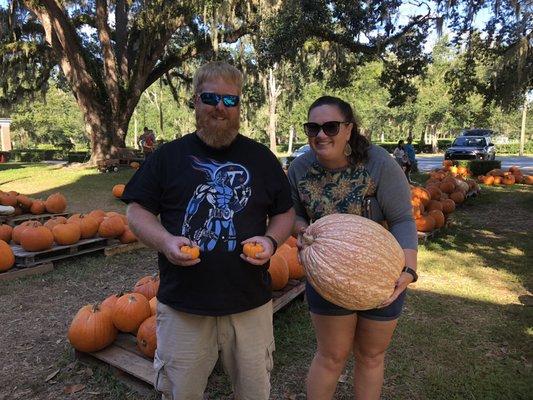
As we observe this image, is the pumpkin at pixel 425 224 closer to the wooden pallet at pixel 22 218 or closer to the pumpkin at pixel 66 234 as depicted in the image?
the pumpkin at pixel 66 234

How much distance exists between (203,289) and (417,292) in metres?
4.02

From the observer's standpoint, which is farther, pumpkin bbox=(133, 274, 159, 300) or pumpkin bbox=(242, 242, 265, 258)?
pumpkin bbox=(133, 274, 159, 300)

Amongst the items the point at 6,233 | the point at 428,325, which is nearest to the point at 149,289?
the point at 428,325

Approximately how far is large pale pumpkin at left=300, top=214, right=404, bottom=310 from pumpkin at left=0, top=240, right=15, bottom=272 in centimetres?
500

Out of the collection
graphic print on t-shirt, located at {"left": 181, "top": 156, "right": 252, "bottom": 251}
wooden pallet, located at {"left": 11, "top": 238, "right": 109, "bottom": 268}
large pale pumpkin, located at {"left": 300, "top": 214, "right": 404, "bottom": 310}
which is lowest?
wooden pallet, located at {"left": 11, "top": 238, "right": 109, "bottom": 268}

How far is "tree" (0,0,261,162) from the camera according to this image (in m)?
16.5

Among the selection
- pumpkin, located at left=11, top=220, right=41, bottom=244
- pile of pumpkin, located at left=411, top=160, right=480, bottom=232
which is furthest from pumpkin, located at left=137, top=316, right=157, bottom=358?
pile of pumpkin, located at left=411, top=160, right=480, bottom=232

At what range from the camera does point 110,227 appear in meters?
6.83

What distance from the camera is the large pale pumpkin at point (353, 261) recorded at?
205cm

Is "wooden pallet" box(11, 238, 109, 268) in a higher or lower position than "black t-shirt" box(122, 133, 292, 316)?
lower

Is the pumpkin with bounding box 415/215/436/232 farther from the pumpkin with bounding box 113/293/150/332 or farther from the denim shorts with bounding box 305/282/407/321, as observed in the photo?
the denim shorts with bounding box 305/282/407/321

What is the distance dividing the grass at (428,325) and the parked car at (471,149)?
17978 mm

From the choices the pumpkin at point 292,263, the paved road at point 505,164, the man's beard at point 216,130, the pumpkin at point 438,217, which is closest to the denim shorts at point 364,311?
the man's beard at point 216,130

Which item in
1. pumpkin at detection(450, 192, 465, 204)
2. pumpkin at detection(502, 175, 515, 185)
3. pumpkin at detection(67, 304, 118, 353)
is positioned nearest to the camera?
pumpkin at detection(67, 304, 118, 353)
